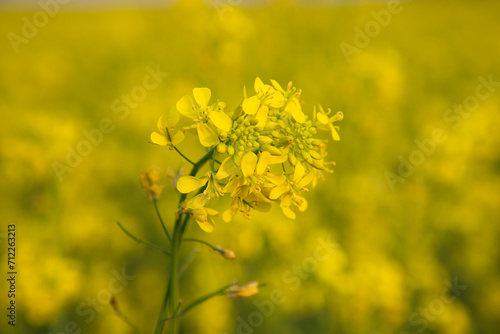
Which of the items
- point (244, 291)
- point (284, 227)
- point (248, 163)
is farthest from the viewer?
point (284, 227)

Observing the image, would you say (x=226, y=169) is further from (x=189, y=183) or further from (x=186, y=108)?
(x=186, y=108)

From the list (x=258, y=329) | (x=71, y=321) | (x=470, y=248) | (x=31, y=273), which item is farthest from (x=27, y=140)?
(x=470, y=248)

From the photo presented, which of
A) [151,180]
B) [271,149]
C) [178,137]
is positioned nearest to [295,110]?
[271,149]

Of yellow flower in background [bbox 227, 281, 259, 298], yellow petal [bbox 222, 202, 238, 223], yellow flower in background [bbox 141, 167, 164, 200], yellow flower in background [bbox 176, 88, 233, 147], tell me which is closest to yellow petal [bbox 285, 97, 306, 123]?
yellow flower in background [bbox 176, 88, 233, 147]

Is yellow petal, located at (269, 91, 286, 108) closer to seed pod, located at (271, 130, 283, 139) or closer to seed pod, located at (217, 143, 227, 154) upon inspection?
seed pod, located at (271, 130, 283, 139)

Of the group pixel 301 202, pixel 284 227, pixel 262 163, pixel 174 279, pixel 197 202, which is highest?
pixel 262 163

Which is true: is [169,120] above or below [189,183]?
above

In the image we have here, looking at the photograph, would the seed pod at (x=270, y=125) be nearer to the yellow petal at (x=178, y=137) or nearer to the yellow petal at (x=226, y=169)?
the yellow petal at (x=226, y=169)

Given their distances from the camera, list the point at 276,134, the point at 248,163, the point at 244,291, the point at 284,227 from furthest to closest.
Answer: the point at 284,227, the point at 244,291, the point at 276,134, the point at 248,163
